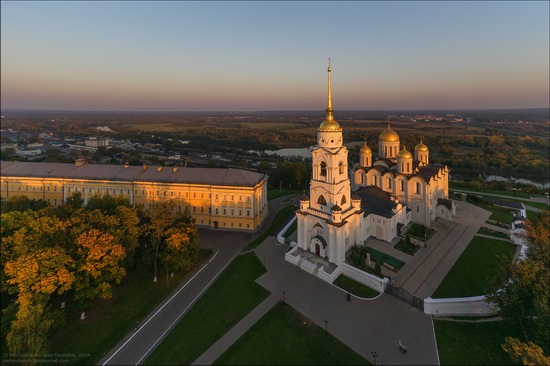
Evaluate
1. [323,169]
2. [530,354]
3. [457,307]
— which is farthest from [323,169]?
[530,354]

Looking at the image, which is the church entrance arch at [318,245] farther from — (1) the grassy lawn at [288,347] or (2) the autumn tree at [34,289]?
(2) the autumn tree at [34,289]

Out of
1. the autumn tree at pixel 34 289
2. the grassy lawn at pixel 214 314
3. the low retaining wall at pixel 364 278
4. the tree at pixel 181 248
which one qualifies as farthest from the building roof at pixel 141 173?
the autumn tree at pixel 34 289

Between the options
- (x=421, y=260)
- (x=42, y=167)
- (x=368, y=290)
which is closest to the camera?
(x=368, y=290)

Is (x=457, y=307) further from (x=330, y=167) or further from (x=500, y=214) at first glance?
(x=500, y=214)

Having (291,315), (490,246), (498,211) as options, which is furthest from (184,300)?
(498,211)

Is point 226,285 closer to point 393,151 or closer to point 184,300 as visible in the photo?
point 184,300

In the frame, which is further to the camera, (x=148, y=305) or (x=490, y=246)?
(x=490, y=246)
